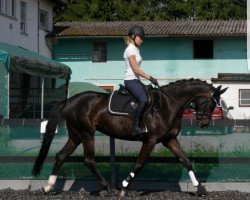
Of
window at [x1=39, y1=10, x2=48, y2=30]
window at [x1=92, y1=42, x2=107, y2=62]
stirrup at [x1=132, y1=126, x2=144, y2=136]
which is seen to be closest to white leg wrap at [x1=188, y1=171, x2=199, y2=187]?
stirrup at [x1=132, y1=126, x2=144, y2=136]

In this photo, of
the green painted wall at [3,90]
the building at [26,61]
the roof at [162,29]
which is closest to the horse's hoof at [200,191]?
the building at [26,61]

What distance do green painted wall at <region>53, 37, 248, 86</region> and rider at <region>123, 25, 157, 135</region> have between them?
33809 mm

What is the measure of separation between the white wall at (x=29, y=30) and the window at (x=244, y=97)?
39.0 ft

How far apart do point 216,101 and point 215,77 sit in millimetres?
33830

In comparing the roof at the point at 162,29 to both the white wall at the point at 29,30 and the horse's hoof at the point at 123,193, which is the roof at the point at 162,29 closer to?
the white wall at the point at 29,30

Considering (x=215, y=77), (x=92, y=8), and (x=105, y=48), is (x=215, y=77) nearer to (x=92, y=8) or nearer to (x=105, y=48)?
(x=105, y=48)

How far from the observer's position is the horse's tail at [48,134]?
444 inches

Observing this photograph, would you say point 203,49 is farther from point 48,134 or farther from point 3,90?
point 48,134

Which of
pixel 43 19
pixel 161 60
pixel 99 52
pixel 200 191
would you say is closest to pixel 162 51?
pixel 161 60

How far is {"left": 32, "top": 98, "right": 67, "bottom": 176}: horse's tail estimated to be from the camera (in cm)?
1128

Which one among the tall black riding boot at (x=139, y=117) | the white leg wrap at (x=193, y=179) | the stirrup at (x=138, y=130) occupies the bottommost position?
the white leg wrap at (x=193, y=179)

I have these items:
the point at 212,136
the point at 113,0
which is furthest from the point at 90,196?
the point at 113,0

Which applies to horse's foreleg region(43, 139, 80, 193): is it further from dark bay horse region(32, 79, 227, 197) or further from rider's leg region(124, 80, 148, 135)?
rider's leg region(124, 80, 148, 135)

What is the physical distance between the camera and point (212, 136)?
11680 mm
